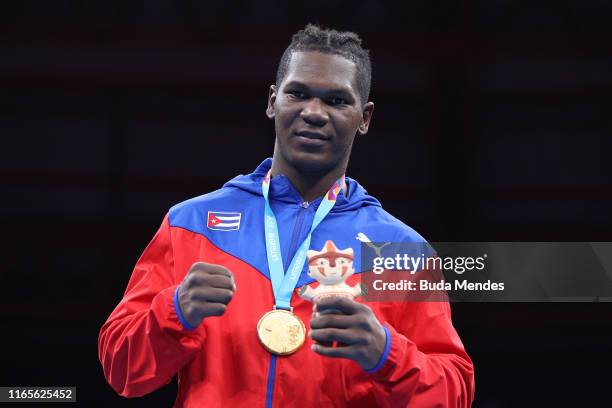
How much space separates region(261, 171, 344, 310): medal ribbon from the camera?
1.68 m

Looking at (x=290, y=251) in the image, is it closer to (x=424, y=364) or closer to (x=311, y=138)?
(x=311, y=138)

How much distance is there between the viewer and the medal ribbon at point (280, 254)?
5.51 feet

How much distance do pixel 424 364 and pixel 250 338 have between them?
35 centimetres

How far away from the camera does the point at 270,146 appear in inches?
224

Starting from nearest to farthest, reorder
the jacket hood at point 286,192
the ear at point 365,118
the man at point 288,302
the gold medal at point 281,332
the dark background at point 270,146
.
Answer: the man at point 288,302 → the gold medal at point 281,332 → the jacket hood at point 286,192 → the ear at point 365,118 → the dark background at point 270,146

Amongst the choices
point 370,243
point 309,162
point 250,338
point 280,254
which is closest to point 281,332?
point 250,338

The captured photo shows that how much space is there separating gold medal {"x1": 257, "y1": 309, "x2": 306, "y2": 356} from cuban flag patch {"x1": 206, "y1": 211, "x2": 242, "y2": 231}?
26 cm

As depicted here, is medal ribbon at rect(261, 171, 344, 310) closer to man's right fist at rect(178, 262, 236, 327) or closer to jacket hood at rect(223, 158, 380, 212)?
jacket hood at rect(223, 158, 380, 212)

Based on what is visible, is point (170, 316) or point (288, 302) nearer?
point (170, 316)

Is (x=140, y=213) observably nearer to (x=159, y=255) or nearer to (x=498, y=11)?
(x=498, y=11)

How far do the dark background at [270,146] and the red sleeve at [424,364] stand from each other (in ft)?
11.9

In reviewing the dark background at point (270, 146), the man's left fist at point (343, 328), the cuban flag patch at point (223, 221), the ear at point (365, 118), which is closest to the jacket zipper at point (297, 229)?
the cuban flag patch at point (223, 221)

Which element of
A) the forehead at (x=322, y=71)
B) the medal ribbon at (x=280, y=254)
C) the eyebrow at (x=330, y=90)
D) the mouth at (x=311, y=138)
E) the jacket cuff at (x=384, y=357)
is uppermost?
the forehead at (x=322, y=71)

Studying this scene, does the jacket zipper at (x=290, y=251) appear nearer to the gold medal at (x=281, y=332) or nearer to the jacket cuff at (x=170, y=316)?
the gold medal at (x=281, y=332)
